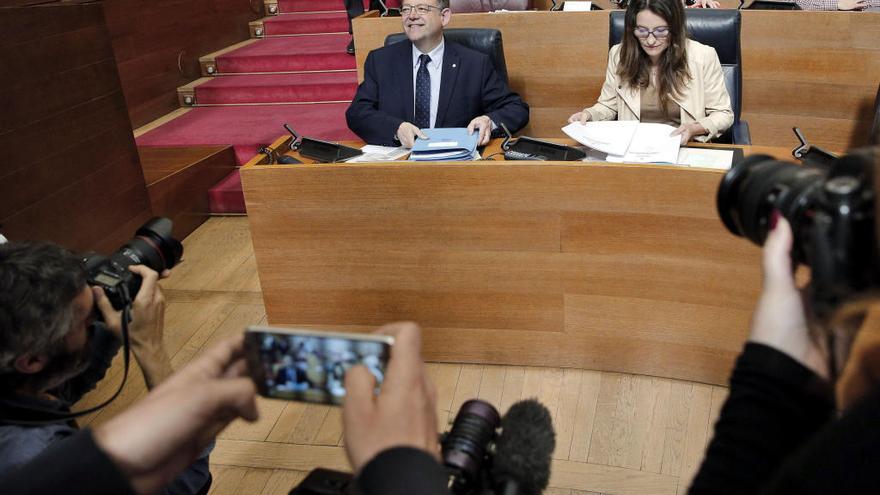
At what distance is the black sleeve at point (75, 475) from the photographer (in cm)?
65

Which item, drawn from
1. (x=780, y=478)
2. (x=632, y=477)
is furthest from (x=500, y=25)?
(x=780, y=478)

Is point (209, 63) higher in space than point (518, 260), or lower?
higher

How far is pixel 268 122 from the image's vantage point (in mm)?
4547

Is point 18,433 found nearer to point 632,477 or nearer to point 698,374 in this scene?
point 632,477

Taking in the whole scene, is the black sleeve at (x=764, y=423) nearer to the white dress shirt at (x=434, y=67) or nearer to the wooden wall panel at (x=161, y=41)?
the white dress shirt at (x=434, y=67)

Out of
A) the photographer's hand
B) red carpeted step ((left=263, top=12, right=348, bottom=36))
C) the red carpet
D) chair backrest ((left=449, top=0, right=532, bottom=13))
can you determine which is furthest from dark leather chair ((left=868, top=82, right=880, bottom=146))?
red carpeted step ((left=263, top=12, right=348, bottom=36))

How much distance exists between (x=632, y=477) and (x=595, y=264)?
0.59m

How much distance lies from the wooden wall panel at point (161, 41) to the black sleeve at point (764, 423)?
4.54 metres

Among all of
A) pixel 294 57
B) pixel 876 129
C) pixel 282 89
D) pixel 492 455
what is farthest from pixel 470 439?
pixel 294 57

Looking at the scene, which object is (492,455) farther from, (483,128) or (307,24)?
(307,24)

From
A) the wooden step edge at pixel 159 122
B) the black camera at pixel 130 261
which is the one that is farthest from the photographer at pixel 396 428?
the wooden step edge at pixel 159 122

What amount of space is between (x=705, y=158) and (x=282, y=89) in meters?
3.45

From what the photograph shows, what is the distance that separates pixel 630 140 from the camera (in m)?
2.19

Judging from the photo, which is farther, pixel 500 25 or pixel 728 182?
pixel 500 25
